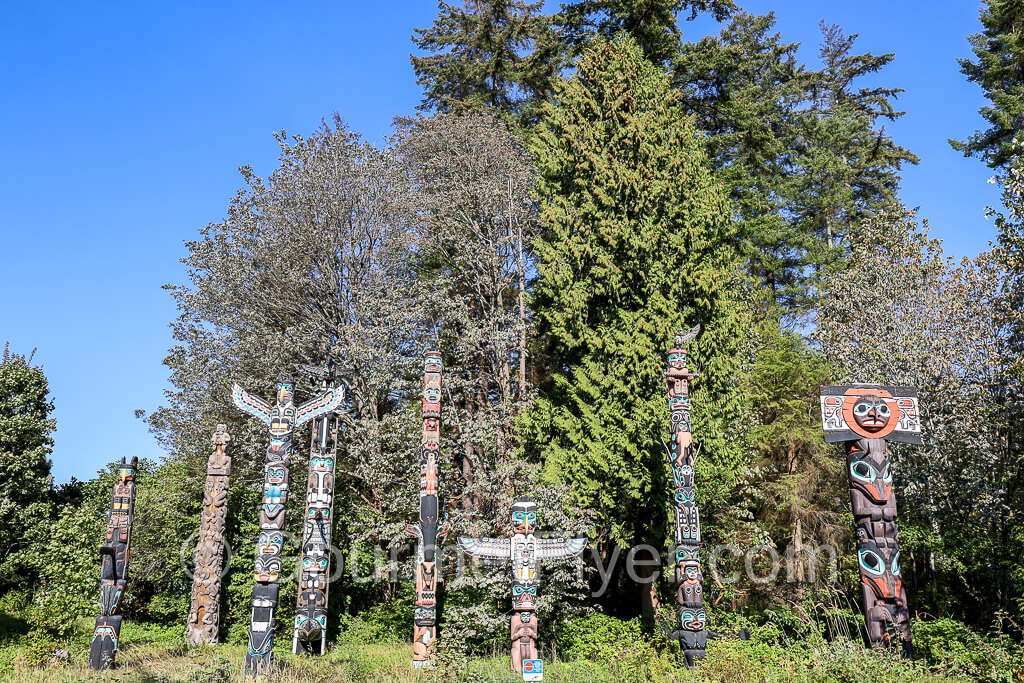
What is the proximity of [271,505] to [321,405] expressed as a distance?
2.23m

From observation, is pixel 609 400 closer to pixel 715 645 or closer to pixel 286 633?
pixel 715 645

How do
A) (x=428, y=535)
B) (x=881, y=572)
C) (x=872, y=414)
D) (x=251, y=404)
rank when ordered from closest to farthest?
(x=881, y=572) < (x=872, y=414) < (x=251, y=404) < (x=428, y=535)

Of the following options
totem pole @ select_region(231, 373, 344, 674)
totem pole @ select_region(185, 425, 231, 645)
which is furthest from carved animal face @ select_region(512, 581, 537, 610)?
totem pole @ select_region(185, 425, 231, 645)

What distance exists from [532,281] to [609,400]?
5.37 m

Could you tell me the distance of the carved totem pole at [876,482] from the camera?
1098 centimetres

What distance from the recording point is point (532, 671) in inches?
461

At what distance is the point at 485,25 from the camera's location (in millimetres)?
25703

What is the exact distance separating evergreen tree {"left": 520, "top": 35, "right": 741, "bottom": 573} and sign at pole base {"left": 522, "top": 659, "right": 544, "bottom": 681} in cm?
544

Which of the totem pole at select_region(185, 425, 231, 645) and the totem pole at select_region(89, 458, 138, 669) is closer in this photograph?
the totem pole at select_region(89, 458, 138, 669)

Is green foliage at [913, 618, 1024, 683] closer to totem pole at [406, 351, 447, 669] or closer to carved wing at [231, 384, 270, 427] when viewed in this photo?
totem pole at [406, 351, 447, 669]

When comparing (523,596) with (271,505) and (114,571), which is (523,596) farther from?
(114,571)

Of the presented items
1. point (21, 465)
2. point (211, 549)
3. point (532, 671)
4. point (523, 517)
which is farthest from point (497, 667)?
point (21, 465)

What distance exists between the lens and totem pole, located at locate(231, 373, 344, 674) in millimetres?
12984

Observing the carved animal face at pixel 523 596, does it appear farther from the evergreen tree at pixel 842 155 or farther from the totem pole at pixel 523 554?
the evergreen tree at pixel 842 155
